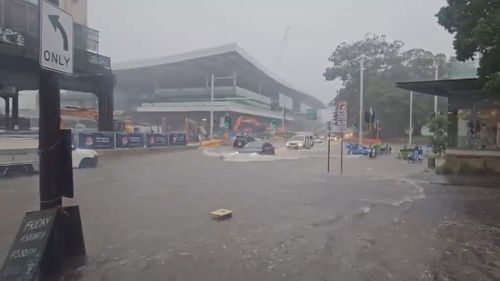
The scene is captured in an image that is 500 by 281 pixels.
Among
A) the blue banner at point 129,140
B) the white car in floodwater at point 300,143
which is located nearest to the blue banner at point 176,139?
the blue banner at point 129,140

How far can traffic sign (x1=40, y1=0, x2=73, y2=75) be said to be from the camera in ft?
15.0

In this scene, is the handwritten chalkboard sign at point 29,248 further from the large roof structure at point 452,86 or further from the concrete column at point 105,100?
the concrete column at point 105,100

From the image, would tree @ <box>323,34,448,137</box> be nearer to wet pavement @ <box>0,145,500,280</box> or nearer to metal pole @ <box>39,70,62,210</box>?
wet pavement @ <box>0,145,500,280</box>

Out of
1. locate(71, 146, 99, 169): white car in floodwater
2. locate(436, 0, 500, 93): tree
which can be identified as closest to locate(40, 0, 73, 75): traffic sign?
locate(436, 0, 500, 93): tree

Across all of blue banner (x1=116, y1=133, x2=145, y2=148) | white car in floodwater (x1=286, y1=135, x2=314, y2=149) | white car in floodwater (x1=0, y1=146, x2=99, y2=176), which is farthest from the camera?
white car in floodwater (x1=286, y1=135, x2=314, y2=149)

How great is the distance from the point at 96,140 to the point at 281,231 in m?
26.8

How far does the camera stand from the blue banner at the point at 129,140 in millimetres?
34153

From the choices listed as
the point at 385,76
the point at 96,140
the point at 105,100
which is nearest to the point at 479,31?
the point at 96,140

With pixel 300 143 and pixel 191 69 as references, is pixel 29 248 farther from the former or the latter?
pixel 191 69

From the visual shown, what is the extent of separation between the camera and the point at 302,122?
137250 mm

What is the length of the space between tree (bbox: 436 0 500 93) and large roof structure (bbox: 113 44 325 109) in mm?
73467

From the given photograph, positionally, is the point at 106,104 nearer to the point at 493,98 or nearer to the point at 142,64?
the point at 493,98

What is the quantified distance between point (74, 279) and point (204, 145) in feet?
145

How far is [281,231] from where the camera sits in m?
7.68
